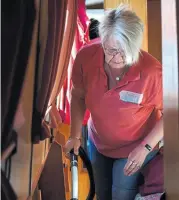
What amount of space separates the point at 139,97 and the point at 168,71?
1093 millimetres

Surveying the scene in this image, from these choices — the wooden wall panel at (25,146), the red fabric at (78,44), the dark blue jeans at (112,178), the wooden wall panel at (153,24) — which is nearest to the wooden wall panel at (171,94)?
the wooden wall panel at (25,146)

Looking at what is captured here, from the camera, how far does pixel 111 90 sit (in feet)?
7.22

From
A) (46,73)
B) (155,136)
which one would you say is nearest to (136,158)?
(155,136)

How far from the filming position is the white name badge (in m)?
2.19

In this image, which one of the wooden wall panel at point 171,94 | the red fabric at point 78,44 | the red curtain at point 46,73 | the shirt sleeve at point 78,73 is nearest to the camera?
the wooden wall panel at point 171,94

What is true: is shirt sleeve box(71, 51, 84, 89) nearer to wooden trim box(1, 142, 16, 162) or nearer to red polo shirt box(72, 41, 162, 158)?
red polo shirt box(72, 41, 162, 158)

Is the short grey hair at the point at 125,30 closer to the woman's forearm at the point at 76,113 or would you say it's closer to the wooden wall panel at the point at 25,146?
the woman's forearm at the point at 76,113

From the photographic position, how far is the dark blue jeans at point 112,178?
2.29 metres

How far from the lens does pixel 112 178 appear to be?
2385 millimetres

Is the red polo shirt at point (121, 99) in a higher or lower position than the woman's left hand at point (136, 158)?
higher

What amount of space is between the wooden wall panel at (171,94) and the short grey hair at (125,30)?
0.88 meters

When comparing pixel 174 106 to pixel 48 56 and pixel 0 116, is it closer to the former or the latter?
pixel 0 116

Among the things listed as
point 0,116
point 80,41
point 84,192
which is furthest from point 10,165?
point 84,192

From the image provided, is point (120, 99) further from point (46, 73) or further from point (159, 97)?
point (46, 73)
